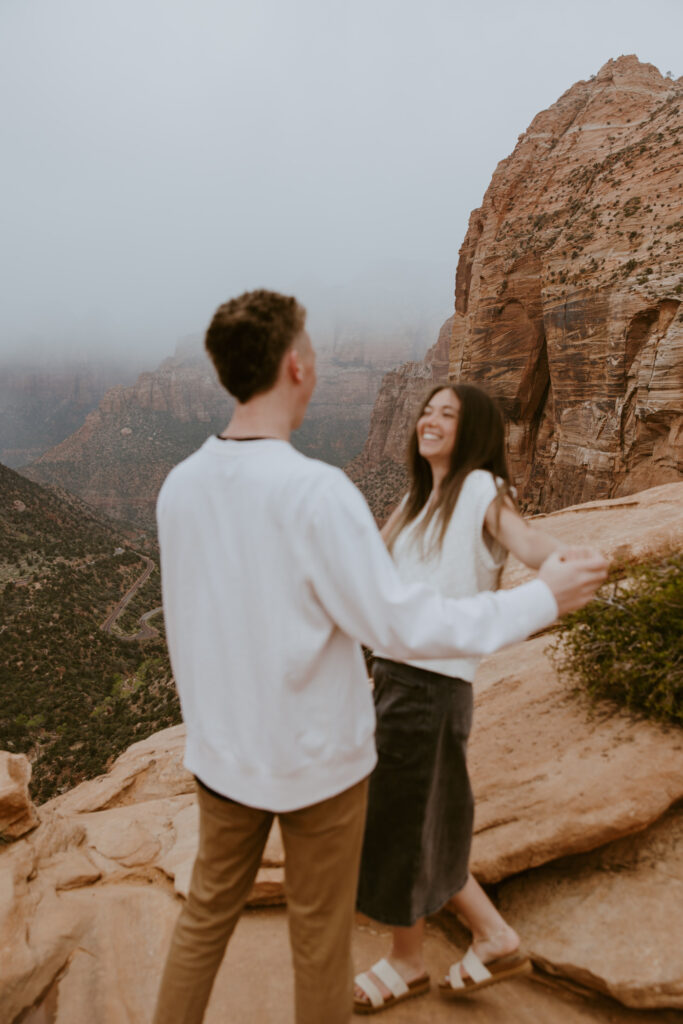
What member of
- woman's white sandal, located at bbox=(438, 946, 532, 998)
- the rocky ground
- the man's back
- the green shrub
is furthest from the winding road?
the man's back

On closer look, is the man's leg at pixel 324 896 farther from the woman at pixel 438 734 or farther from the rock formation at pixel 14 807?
the rock formation at pixel 14 807

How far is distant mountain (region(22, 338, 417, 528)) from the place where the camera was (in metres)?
89.9

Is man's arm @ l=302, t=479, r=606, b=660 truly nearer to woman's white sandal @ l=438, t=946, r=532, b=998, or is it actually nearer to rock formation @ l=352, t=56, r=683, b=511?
woman's white sandal @ l=438, t=946, r=532, b=998

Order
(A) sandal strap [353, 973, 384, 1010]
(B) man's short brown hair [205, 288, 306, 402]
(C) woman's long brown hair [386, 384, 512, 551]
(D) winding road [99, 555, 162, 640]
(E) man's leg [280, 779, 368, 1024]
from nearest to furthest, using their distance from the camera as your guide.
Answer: (B) man's short brown hair [205, 288, 306, 402]
(E) man's leg [280, 779, 368, 1024]
(C) woman's long brown hair [386, 384, 512, 551]
(A) sandal strap [353, 973, 384, 1010]
(D) winding road [99, 555, 162, 640]

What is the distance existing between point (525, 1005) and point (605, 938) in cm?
47

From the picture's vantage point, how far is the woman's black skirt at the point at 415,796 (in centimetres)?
217

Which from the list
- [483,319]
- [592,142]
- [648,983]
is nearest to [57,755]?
[648,983]

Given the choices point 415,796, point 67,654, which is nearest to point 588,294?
point 415,796

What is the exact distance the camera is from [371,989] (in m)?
2.43

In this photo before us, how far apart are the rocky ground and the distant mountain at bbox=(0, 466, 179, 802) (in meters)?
15.0

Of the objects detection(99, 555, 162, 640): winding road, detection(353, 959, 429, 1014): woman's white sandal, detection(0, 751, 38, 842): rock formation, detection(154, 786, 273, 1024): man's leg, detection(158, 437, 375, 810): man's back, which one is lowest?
detection(99, 555, 162, 640): winding road

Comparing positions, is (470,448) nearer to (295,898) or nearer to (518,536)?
(518,536)

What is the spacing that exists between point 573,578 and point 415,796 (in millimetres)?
1221

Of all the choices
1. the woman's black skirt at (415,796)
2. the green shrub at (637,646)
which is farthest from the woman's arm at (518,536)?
the green shrub at (637,646)
